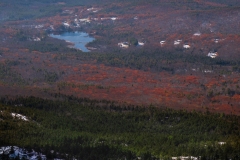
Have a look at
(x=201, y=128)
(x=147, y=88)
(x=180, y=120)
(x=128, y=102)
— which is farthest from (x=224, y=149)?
(x=147, y=88)

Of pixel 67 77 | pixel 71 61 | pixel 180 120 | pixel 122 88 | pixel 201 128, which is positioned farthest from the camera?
pixel 71 61

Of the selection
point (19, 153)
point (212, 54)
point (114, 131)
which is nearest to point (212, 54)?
point (212, 54)

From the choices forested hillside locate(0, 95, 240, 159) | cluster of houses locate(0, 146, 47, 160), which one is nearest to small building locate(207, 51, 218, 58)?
forested hillside locate(0, 95, 240, 159)

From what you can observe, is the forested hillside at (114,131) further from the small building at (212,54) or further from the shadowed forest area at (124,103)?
the small building at (212,54)

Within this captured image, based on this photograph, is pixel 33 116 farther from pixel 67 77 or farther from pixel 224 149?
pixel 67 77

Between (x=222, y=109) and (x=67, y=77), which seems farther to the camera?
(x=67, y=77)

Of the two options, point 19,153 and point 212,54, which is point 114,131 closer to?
point 19,153

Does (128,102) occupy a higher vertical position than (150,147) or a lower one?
lower

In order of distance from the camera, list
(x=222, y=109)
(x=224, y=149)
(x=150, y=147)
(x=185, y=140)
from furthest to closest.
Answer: (x=222, y=109)
(x=185, y=140)
(x=150, y=147)
(x=224, y=149)

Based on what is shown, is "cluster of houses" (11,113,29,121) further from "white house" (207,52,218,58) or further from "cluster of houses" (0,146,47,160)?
"white house" (207,52,218,58)
